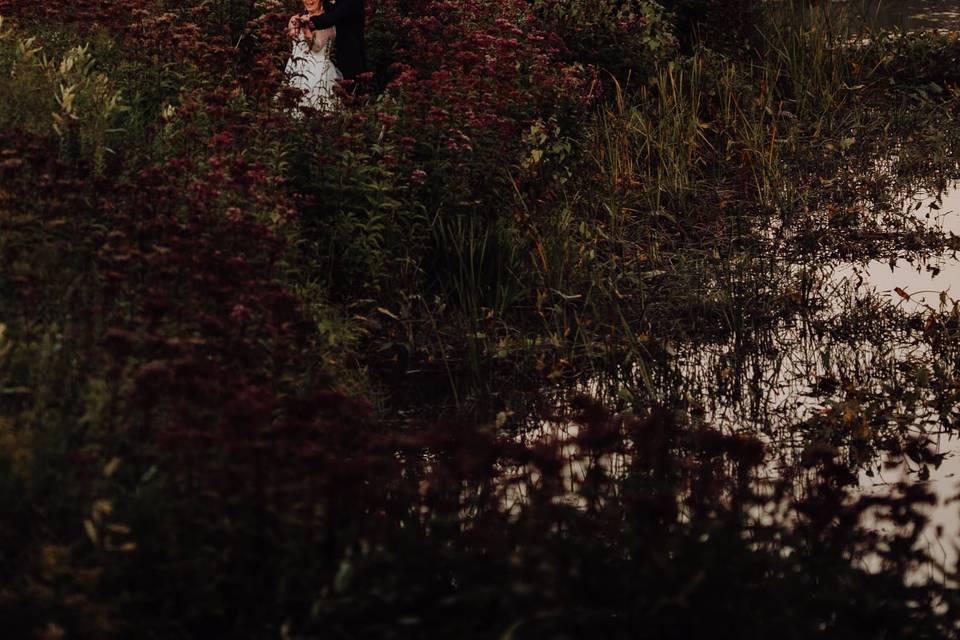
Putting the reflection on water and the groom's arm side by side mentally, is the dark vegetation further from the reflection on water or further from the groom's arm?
the groom's arm

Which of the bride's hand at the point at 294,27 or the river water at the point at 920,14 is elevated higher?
the river water at the point at 920,14

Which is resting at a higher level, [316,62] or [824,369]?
[316,62]

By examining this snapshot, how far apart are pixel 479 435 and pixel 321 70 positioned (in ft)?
18.9

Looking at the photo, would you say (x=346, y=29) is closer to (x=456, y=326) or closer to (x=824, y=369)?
(x=456, y=326)

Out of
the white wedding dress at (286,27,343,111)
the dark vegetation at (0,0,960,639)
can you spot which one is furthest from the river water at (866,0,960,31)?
the white wedding dress at (286,27,343,111)

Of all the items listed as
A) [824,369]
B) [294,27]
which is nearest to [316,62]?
[294,27]

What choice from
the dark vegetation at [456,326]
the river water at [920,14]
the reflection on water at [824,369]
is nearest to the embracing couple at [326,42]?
the dark vegetation at [456,326]

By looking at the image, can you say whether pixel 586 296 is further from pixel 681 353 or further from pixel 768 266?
pixel 768 266

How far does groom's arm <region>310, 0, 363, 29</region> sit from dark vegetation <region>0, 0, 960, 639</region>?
1.53 ft

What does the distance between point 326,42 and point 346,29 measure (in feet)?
0.72

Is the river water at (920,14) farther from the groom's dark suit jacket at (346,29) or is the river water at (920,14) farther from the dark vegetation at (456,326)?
the groom's dark suit jacket at (346,29)

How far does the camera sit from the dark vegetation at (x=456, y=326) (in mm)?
2898

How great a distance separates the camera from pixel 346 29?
8.08 metres

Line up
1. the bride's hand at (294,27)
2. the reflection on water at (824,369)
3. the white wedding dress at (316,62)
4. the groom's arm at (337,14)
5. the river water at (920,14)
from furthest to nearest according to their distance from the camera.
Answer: the river water at (920,14) → the white wedding dress at (316,62) → the bride's hand at (294,27) → the groom's arm at (337,14) → the reflection on water at (824,369)
